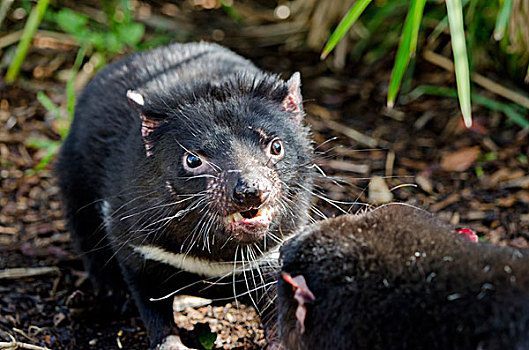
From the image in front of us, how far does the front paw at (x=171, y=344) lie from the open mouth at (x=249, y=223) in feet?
2.19

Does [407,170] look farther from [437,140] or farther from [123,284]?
[123,284]

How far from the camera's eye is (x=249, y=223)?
297 cm

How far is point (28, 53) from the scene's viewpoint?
20.3 ft

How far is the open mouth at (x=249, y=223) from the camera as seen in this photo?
2.97 metres

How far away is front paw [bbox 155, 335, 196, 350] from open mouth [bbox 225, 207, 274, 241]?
2.19 feet

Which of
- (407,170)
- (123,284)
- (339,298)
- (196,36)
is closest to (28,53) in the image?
(196,36)

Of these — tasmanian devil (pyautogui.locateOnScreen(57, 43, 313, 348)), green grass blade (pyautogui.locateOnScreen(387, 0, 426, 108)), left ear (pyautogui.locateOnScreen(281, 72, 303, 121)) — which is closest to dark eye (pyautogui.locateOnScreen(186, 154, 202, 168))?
tasmanian devil (pyautogui.locateOnScreen(57, 43, 313, 348))

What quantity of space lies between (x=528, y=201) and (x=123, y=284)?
2.39 metres

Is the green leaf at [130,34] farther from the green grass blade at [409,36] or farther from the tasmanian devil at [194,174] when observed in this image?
the green grass blade at [409,36]

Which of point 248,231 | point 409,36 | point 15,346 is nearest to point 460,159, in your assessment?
point 409,36

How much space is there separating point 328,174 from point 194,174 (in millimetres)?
1759

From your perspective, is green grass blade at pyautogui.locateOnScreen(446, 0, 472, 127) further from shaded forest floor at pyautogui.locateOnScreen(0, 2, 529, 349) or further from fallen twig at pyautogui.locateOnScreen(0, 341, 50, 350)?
fallen twig at pyautogui.locateOnScreen(0, 341, 50, 350)

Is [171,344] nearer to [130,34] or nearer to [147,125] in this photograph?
[147,125]

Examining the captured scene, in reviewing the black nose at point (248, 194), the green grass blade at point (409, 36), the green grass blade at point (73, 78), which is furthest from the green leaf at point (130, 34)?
the black nose at point (248, 194)
